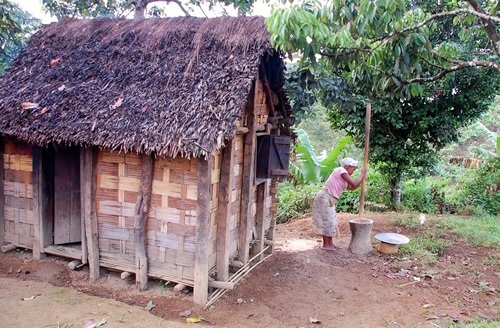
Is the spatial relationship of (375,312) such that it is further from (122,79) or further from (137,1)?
(137,1)

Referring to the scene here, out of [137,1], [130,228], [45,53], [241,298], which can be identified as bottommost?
[241,298]

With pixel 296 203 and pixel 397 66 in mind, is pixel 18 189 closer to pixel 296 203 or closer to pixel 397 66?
pixel 397 66

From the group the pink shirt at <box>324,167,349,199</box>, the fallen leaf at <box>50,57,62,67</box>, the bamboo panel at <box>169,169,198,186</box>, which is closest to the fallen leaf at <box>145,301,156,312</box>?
the bamboo panel at <box>169,169,198,186</box>

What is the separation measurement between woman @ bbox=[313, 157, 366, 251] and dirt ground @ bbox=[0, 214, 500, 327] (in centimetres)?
51

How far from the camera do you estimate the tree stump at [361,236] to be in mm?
7219

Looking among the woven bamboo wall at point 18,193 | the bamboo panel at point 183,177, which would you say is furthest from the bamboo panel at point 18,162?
the bamboo panel at point 183,177

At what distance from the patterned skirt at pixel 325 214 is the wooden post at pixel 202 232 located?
8.91 feet

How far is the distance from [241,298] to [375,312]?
5.98 ft

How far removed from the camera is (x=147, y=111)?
5.25 meters

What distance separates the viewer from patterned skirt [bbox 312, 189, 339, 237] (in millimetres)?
7262

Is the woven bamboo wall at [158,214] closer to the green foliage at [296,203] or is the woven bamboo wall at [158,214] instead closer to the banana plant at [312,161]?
the banana plant at [312,161]

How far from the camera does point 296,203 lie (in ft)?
38.9

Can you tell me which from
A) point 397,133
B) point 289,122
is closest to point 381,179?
point 397,133

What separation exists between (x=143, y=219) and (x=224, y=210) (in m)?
1.12
